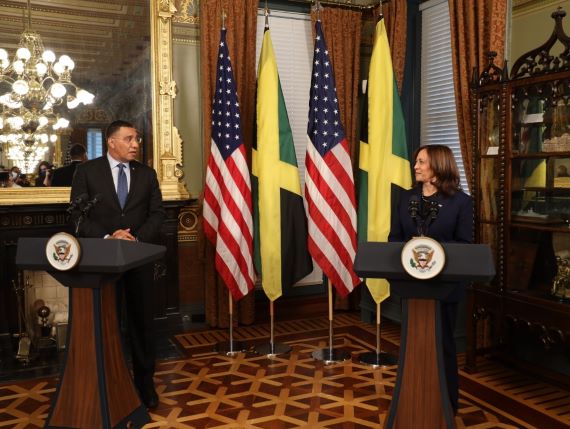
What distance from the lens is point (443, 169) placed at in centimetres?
312

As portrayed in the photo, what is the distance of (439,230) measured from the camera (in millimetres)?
3123

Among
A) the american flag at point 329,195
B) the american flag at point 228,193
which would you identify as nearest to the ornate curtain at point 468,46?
the american flag at point 329,195

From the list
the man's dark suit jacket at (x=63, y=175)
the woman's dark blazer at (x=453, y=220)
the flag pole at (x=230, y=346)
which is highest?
the man's dark suit jacket at (x=63, y=175)

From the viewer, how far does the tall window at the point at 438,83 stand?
16.1 feet

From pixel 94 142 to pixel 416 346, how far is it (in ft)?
10.6

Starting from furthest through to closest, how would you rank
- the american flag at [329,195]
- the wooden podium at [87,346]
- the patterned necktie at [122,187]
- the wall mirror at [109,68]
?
the wall mirror at [109,68]
the american flag at [329,195]
the patterned necktie at [122,187]
the wooden podium at [87,346]

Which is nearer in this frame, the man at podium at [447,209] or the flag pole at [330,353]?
the man at podium at [447,209]

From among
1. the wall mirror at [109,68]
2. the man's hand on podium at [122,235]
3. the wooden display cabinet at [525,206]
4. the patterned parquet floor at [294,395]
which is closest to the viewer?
the man's hand on podium at [122,235]

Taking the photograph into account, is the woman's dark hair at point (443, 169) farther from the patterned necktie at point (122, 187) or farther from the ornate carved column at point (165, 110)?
the ornate carved column at point (165, 110)

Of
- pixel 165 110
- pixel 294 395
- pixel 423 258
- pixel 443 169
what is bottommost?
pixel 294 395

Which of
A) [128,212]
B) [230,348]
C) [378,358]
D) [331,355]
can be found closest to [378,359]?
[378,358]

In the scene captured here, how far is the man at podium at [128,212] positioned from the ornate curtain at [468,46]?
2326 millimetres

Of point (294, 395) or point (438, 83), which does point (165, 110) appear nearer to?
point (438, 83)

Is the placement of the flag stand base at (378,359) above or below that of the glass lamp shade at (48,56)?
below
